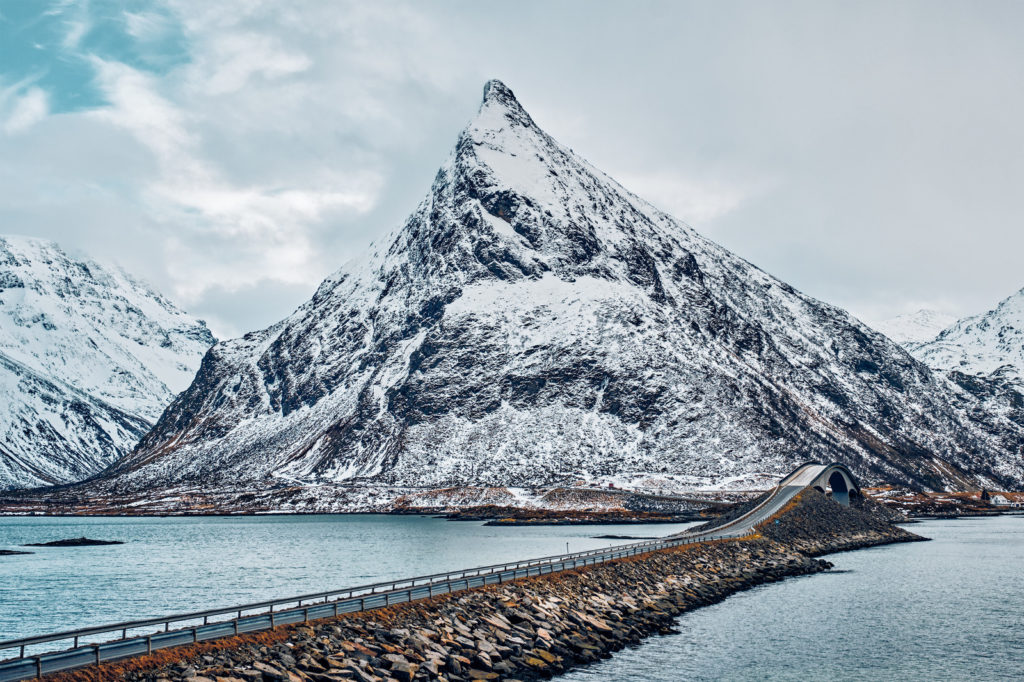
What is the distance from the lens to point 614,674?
6006 centimetres

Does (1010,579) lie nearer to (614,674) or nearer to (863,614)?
(863,614)

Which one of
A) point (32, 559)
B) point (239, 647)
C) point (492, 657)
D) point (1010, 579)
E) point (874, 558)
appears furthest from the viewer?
point (32, 559)

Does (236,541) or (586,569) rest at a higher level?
(236,541)

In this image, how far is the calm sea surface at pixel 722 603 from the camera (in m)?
65.2

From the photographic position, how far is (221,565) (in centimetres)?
13125

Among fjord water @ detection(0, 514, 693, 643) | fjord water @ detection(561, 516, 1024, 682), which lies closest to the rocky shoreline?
fjord water @ detection(561, 516, 1024, 682)

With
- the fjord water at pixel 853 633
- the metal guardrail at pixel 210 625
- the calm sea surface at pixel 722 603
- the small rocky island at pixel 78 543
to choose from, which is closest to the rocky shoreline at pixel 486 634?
the metal guardrail at pixel 210 625

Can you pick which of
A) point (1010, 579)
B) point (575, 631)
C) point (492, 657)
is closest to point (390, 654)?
point (492, 657)

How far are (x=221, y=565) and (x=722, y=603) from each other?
6896 cm

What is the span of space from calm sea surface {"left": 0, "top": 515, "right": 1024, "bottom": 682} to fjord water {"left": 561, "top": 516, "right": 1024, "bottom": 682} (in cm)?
18

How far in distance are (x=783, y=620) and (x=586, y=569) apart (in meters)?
16.4

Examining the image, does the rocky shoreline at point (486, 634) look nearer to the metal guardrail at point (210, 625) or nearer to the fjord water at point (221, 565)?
the metal guardrail at point (210, 625)

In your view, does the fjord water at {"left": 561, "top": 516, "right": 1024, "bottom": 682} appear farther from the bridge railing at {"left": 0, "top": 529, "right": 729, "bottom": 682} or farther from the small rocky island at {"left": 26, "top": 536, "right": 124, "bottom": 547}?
the small rocky island at {"left": 26, "top": 536, "right": 124, "bottom": 547}

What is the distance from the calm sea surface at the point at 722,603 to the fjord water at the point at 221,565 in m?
0.28
